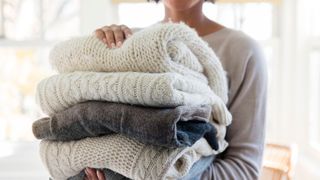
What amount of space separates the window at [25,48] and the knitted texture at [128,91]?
42.2 inches

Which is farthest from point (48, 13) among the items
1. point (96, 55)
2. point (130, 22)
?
point (96, 55)

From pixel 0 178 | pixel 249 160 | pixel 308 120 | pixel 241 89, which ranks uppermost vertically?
pixel 241 89

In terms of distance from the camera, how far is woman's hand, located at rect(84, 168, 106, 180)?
2.13ft

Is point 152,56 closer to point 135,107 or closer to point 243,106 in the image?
point 135,107

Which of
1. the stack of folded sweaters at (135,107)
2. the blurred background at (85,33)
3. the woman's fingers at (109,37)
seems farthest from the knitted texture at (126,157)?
the blurred background at (85,33)

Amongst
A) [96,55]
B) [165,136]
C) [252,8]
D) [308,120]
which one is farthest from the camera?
[252,8]

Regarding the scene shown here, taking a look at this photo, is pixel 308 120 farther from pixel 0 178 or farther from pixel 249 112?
pixel 0 178

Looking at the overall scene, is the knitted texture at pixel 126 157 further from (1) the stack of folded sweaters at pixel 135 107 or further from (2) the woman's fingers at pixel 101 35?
(2) the woman's fingers at pixel 101 35

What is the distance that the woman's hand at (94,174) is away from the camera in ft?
2.13

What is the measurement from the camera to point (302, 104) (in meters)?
1.76

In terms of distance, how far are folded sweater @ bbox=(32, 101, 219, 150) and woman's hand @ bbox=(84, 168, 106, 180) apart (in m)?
0.05

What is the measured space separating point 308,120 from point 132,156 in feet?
4.20

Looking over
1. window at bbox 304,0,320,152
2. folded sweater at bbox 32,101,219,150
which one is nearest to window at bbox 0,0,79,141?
window at bbox 304,0,320,152

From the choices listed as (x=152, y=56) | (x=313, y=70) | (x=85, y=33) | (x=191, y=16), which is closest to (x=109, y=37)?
(x=152, y=56)
